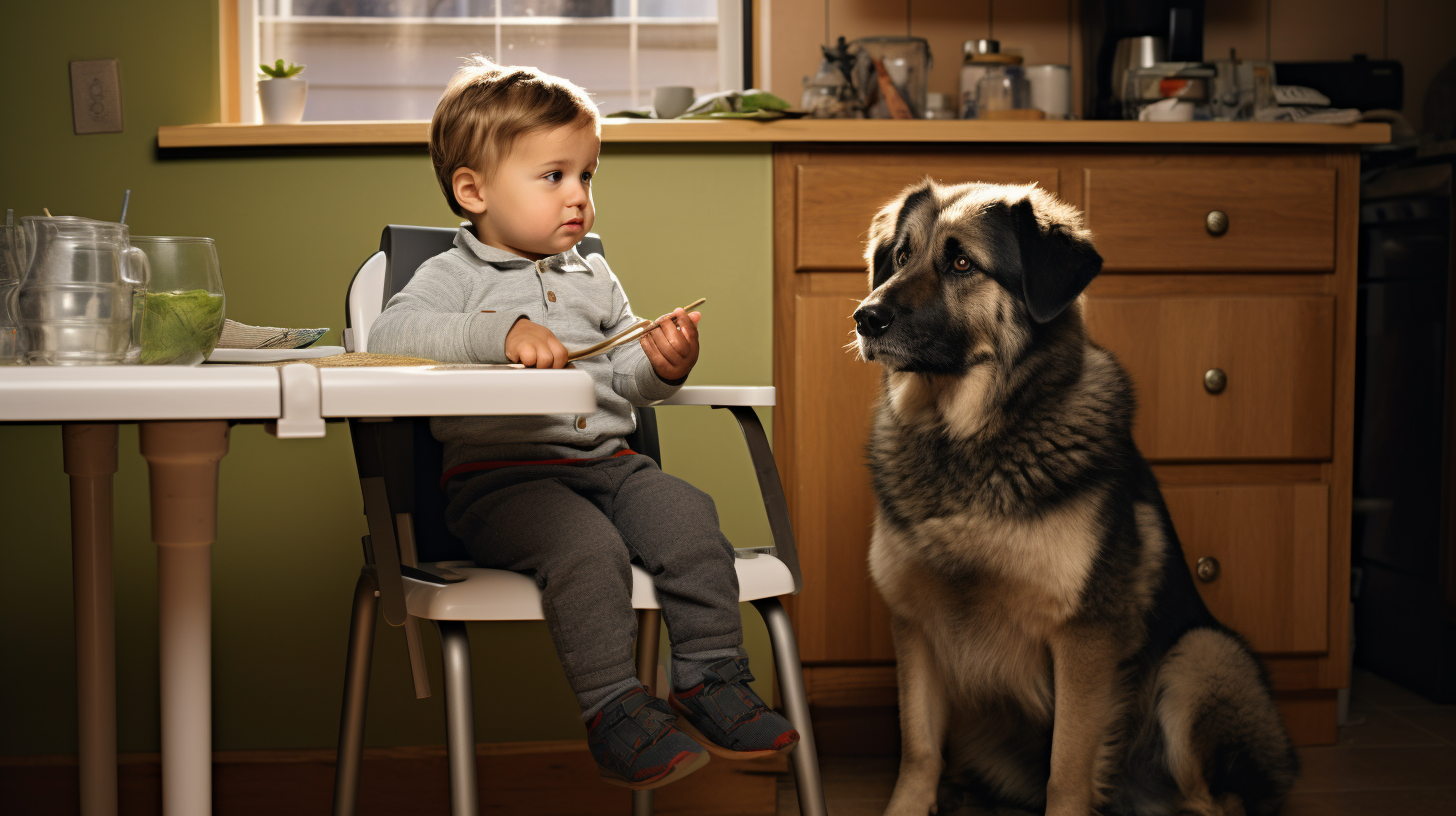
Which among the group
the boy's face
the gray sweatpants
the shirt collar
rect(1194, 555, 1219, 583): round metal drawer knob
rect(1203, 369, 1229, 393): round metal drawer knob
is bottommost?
rect(1194, 555, 1219, 583): round metal drawer knob

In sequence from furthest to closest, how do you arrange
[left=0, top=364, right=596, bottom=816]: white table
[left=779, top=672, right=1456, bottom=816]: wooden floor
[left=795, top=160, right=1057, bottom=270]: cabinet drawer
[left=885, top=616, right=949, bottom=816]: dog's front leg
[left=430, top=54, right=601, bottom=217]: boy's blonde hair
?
[left=795, top=160, right=1057, bottom=270]: cabinet drawer < [left=779, top=672, right=1456, bottom=816]: wooden floor < [left=885, top=616, right=949, bottom=816]: dog's front leg < [left=430, top=54, right=601, bottom=217]: boy's blonde hair < [left=0, top=364, right=596, bottom=816]: white table

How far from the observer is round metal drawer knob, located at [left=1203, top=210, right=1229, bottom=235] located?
6.24 ft

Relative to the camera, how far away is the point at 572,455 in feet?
4.06

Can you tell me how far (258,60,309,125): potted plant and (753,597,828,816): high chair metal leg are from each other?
55.5 inches

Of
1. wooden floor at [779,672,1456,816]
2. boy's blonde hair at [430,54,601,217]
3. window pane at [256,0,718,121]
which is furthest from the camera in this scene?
window pane at [256,0,718,121]

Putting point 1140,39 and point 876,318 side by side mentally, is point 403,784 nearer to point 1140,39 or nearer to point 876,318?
point 876,318

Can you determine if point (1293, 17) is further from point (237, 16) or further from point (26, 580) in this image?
point (26, 580)

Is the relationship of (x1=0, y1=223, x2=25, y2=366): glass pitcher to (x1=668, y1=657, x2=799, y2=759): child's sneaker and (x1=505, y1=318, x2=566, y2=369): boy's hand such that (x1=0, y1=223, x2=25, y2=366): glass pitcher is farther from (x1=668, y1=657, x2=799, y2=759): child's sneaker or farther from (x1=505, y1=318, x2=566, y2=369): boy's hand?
(x1=668, y1=657, x2=799, y2=759): child's sneaker

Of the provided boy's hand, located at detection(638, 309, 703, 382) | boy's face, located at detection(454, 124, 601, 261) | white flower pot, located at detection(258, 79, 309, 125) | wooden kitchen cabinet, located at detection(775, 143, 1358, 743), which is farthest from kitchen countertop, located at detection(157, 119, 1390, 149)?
boy's hand, located at detection(638, 309, 703, 382)

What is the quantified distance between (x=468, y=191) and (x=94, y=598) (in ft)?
2.07

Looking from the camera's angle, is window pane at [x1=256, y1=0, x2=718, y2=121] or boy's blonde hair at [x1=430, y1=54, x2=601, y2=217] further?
window pane at [x1=256, y1=0, x2=718, y2=121]

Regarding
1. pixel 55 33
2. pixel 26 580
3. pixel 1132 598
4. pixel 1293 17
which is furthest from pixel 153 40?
pixel 1293 17

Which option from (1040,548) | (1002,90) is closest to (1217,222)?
(1002,90)

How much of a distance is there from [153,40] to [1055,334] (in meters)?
1.62
